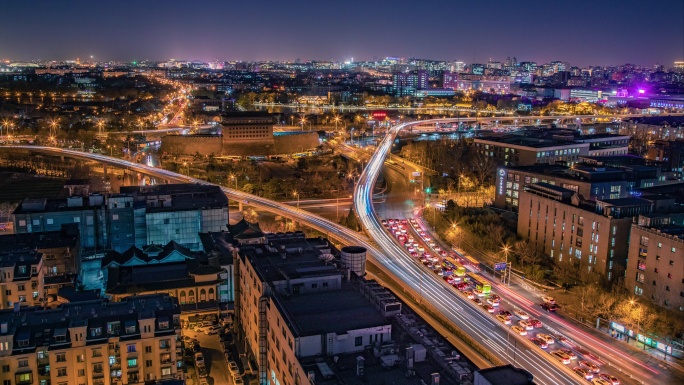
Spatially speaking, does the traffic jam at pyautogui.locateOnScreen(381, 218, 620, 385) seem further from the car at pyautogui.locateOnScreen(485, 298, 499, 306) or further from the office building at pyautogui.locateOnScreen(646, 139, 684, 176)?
the office building at pyautogui.locateOnScreen(646, 139, 684, 176)

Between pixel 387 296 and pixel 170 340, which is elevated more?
pixel 387 296

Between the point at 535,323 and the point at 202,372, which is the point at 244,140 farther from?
the point at 202,372

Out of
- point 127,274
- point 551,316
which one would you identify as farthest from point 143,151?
point 551,316

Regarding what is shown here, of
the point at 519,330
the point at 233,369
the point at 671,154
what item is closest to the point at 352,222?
the point at 519,330

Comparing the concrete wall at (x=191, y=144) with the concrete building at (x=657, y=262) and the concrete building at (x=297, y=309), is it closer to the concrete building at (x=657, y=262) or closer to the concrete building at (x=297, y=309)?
the concrete building at (x=297, y=309)

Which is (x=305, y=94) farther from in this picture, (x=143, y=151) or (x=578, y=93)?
(x=143, y=151)

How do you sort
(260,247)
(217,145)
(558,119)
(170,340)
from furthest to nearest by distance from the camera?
(558,119)
(217,145)
(260,247)
(170,340)
